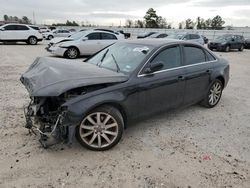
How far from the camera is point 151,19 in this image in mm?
68375

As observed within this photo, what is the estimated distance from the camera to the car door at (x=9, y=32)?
2080 cm

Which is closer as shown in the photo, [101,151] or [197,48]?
[101,151]

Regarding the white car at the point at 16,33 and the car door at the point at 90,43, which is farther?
the white car at the point at 16,33

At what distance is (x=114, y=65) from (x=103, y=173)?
1.89m

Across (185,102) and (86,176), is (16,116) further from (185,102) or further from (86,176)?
(185,102)

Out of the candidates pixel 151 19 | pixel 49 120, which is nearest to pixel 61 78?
pixel 49 120

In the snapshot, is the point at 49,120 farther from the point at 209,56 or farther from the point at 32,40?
the point at 32,40

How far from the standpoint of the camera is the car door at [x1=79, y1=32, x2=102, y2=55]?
1386 cm

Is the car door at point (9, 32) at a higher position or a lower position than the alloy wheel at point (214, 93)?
higher

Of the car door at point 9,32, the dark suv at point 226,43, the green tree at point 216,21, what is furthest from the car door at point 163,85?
the green tree at point 216,21

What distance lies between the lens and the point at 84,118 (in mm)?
3523

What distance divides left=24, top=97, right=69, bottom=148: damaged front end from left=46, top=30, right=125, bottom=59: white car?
392 inches

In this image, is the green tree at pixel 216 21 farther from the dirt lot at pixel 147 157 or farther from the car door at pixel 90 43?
the dirt lot at pixel 147 157

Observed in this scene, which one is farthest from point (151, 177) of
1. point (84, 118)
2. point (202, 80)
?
point (202, 80)
